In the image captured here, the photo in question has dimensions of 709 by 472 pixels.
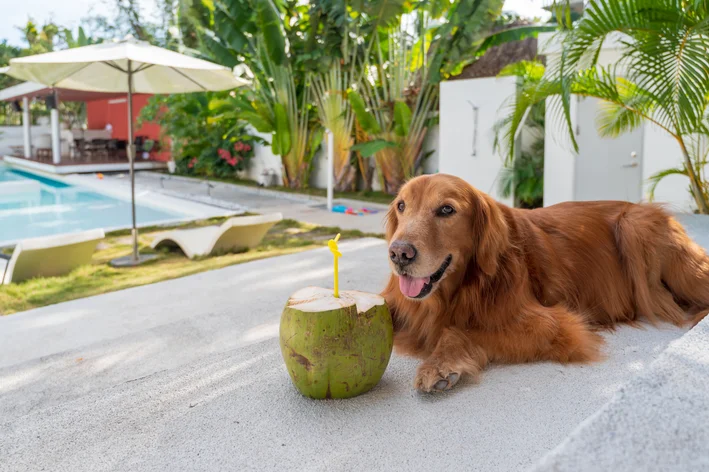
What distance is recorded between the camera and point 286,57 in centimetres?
1344

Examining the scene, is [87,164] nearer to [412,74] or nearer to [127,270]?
[412,74]

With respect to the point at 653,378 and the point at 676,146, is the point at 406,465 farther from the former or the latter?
the point at 676,146

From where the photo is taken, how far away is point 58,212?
43.3 feet

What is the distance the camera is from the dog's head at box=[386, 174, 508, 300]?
2619 millimetres

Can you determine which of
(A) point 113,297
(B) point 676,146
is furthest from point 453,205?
(B) point 676,146

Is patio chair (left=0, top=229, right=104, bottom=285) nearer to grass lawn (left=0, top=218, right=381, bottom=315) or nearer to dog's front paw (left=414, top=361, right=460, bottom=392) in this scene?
grass lawn (left=0, top=218, right=381, bottom=315)

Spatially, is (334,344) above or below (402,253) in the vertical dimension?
below

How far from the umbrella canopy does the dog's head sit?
5.72m

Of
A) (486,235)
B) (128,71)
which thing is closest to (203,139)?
(128,71)

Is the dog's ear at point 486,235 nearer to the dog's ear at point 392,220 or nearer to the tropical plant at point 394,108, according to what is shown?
the dog's ear at point 392,220

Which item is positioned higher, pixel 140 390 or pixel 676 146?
pixel 676 146

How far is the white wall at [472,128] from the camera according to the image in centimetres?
1045

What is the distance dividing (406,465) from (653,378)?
855 mm

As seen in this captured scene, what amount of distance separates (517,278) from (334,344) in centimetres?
100
